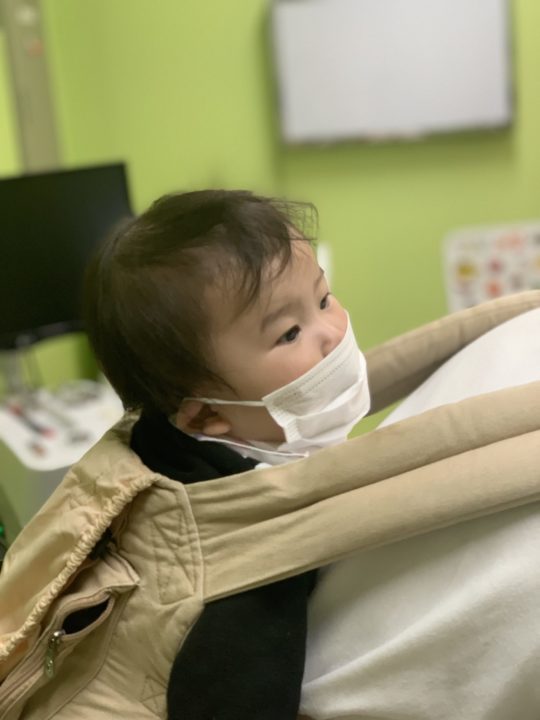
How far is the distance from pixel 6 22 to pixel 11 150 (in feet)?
0.95

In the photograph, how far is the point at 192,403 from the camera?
0.79 m

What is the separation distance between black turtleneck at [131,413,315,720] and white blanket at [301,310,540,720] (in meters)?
0.03

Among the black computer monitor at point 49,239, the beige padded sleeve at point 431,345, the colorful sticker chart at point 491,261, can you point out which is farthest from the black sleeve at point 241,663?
the colorful sticker chart at point 491,261

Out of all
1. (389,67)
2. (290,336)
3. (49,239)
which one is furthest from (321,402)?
(389,67)

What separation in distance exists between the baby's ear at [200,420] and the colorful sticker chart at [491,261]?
4.30 feet

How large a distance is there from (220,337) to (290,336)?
0.22 feet

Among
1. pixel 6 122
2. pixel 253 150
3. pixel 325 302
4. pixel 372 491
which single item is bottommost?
pixel 372 491

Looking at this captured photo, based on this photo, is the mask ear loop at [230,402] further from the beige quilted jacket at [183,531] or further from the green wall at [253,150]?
the green wall at [253,150]

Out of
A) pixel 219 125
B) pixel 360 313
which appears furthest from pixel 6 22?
pixel 360 313

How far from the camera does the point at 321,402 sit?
813 millimetres

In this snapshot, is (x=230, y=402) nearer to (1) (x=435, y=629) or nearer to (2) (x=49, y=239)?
(1) (x=435, y=629)

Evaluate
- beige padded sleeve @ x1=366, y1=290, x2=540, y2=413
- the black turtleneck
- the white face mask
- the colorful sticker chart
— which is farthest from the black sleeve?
the colorful sticker chart

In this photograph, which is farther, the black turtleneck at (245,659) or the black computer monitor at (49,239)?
the black computer monitor at (49,239)

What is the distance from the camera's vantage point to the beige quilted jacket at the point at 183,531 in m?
0.63
